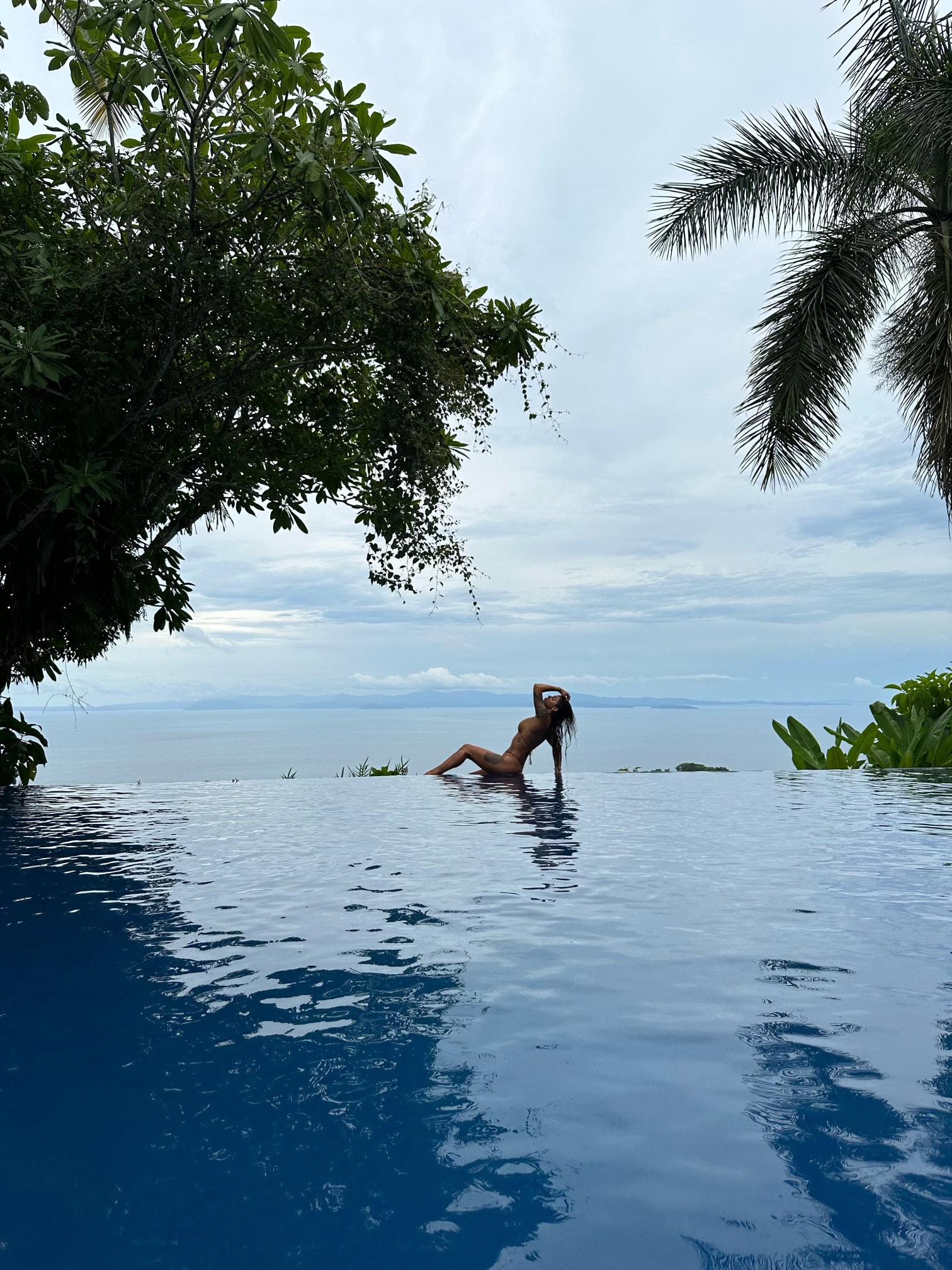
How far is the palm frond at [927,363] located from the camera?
44.4 feet

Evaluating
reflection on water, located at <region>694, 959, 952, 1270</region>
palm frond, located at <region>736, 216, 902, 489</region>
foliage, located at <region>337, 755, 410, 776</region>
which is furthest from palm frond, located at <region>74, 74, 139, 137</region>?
Answer: foliage, located at <region>337, 755, 410, 776</region>

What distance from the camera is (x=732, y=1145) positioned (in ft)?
9.56

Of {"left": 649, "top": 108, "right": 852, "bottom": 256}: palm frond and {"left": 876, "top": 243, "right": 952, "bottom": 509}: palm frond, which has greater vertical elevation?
{"left": 649, "top": 108, "right": 852, "bottom": 256}: palm frond

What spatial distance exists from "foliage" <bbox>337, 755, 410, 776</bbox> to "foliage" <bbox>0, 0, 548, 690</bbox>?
23.5 ft

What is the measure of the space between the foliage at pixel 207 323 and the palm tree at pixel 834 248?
20.3ft

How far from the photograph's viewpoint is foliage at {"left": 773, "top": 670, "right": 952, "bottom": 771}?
15180 mm

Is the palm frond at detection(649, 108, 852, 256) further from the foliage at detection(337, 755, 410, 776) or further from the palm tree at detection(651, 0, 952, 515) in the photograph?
the foliage at detection(337, 755, 410, 776)

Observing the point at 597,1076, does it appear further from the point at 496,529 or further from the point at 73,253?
the point at 496,529

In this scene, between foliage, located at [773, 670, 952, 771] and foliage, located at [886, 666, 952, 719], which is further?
foliage, located at [886, 666, 952, 719]

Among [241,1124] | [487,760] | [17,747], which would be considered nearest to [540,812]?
[487,760]

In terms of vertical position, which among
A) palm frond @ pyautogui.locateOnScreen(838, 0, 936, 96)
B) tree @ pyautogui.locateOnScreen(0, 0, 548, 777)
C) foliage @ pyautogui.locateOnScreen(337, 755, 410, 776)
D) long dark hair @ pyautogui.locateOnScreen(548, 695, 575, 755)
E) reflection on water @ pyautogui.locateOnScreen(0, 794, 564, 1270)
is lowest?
reflection on water @ pyautogui.locateOnScreen(0, 794, 564, 1270)

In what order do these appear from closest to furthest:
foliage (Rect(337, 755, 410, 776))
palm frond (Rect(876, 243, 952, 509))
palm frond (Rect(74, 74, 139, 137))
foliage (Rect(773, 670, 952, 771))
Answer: palm frond (Rect(74, 74, 139, 137)) → palm frond (Rect(876, 243, 952, 509)) → foliage (Rect(773, 670, 952, 771)) → foliage (Rect(337, 755, 410, 776))

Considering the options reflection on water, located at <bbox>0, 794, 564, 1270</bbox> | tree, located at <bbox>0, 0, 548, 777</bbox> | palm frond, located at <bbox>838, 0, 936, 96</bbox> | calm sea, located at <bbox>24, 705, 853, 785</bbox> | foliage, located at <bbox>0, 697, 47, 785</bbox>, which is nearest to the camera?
reflection on water, located at <bbox>0, 794, 564, 1270</bbox>

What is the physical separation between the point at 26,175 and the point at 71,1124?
7993 millimetres
